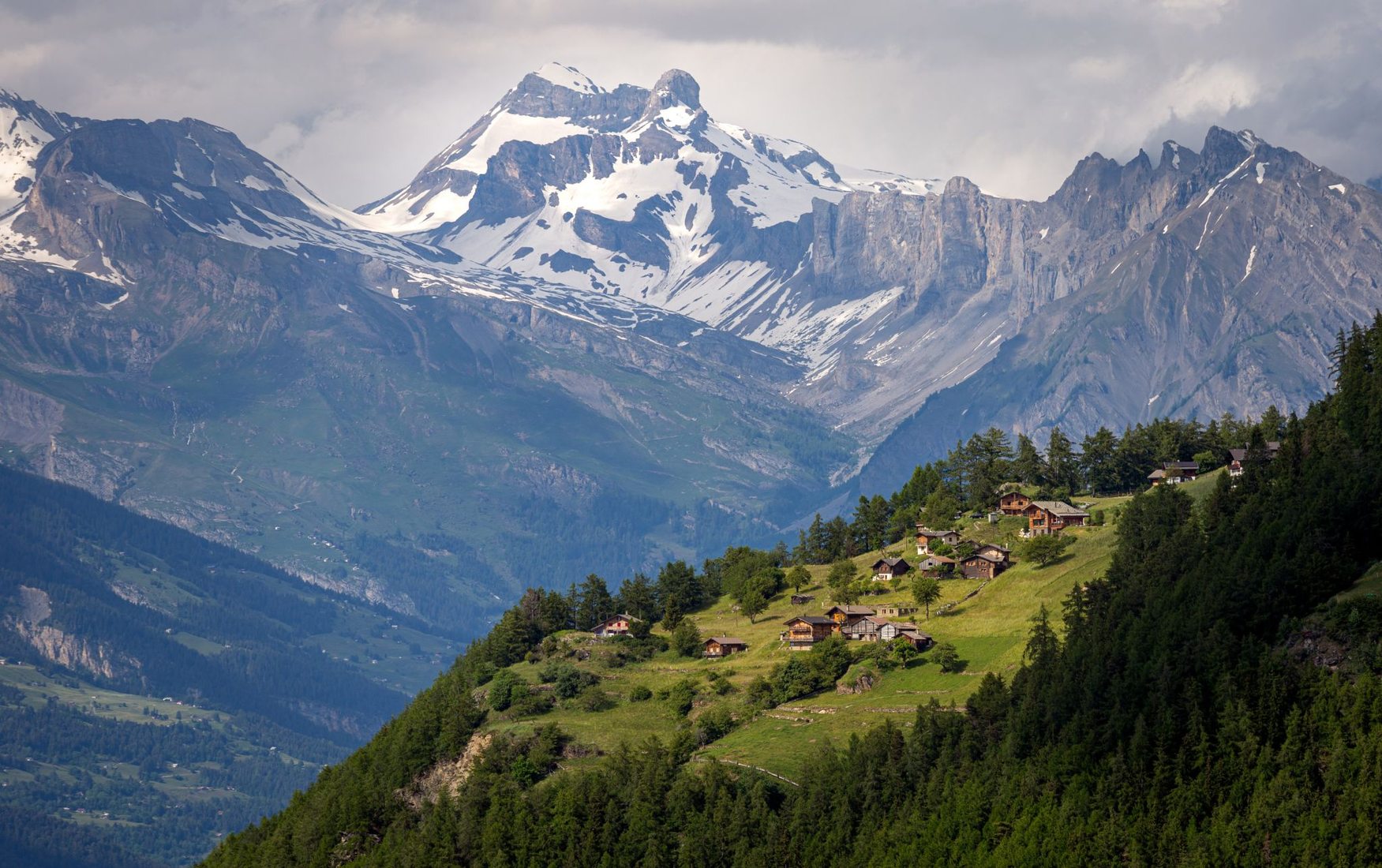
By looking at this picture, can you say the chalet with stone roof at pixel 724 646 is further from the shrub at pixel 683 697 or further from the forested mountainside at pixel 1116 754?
the forested mountainside at pixel 1116 754

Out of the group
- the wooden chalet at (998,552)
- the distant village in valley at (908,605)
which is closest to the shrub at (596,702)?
the distant village in valley at (908,605)

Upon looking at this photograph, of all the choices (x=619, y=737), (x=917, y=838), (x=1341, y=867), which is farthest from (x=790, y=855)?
(x=1341, y=867)

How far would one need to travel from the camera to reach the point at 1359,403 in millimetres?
165375

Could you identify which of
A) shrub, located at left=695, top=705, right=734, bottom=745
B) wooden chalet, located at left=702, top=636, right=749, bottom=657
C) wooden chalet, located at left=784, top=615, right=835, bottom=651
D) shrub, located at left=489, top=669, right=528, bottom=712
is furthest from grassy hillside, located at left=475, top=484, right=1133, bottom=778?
shrub, located at left=489, top=669, right=528, bottom=712

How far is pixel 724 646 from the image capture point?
191 m

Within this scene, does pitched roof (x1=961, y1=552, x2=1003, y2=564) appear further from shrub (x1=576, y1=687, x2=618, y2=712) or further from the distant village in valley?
shrub (x1=576, y1=687, x2=618, y2=712)

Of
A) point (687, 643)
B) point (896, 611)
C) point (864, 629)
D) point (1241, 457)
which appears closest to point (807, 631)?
point (864, 629)

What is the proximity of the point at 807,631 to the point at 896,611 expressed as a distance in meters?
10.4

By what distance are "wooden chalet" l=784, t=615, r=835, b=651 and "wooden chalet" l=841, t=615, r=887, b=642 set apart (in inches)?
75.6

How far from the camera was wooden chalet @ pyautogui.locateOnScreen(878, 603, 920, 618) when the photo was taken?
187m

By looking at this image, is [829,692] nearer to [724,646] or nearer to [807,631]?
→ [807,631]

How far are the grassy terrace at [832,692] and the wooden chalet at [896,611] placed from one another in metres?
1.08

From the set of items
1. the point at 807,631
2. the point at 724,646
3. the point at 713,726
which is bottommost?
the point at 713,726

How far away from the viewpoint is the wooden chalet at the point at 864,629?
7141 inches
